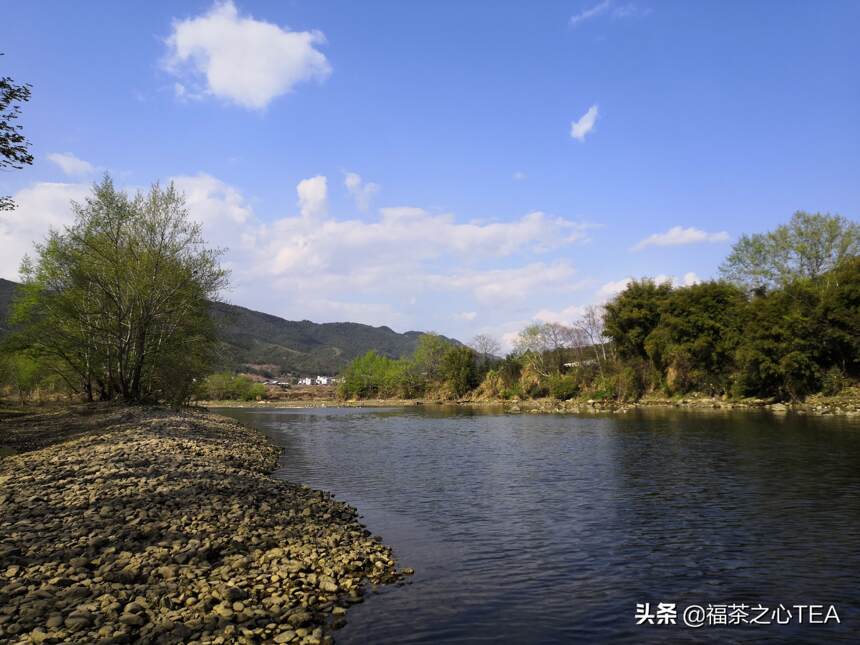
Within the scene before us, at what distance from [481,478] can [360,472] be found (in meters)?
5.84

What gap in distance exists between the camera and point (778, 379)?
62156 millimetres

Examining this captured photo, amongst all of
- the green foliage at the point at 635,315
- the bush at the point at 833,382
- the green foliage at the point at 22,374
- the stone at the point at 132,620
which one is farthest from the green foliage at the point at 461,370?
the stone at the point at 132,620

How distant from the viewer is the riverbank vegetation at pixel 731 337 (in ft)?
191

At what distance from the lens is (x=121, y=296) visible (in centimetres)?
3638

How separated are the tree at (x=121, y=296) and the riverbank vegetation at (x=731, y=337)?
188 feet

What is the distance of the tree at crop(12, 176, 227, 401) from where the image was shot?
35.8 metres

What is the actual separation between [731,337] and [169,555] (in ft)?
233

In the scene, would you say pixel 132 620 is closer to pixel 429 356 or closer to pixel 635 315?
pixel 635 315

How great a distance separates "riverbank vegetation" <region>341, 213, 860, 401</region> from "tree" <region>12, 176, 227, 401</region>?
57356 millimetres

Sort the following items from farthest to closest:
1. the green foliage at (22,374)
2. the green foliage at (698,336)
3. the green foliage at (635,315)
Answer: the green foliage at (635,315) < the green foliage at (698,336) < the green foliage at (22,374)

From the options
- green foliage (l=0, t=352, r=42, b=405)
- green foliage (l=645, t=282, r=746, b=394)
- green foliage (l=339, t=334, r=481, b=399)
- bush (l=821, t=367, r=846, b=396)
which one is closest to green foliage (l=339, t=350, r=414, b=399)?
green foliage (l=339, t=334, r=481, b=399)

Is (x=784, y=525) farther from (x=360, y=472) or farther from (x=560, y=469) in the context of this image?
(x=360, y=472)

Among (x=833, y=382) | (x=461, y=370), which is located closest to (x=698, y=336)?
(x=833, y=382)

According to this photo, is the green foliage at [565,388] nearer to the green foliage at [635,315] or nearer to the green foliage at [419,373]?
the green foliage at [635,315]
